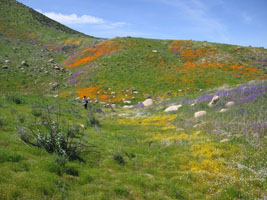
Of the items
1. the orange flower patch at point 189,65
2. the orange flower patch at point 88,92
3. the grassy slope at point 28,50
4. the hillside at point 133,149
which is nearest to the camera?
the hillside at point 133,149

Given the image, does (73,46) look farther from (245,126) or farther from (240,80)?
(245,126)

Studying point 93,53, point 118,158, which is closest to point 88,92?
point 93,53

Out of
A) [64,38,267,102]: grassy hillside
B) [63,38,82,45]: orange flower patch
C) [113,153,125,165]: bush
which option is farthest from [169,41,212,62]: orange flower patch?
[113,153,125,165]: bush

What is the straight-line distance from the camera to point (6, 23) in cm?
6116

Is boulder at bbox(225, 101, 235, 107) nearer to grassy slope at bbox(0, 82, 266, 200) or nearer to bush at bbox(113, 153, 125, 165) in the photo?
grassy slope at bbox(0, 82, 266, 200)

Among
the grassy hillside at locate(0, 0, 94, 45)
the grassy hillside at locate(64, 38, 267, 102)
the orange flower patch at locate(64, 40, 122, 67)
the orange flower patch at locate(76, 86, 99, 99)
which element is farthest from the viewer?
the grassy hillside at locate(0, 0, 94, 45)

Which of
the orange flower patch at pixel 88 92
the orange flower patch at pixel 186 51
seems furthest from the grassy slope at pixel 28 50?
the orange flower patch at pixel 186 51

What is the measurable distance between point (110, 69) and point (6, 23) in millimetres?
52572

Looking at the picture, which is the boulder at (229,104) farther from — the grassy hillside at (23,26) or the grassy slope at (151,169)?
the grassy hillside at (23,26)

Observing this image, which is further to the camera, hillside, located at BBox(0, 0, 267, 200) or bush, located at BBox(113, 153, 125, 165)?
bush, located at BBox(113, 153, 125, 165)

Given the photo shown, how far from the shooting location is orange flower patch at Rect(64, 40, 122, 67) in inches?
1688

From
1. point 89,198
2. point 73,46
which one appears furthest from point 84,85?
point 73,46

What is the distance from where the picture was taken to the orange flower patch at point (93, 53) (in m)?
42.9

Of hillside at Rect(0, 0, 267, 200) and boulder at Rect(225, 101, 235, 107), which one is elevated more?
boulder at Rect(225, 101, 235, 107)
